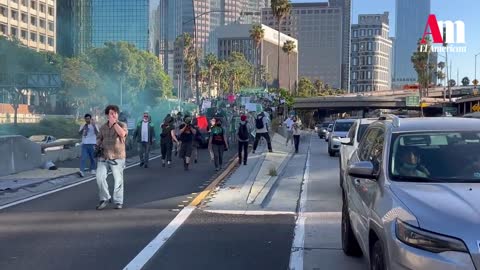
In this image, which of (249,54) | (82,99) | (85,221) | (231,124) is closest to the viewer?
(85,221)

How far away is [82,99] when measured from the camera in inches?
2579

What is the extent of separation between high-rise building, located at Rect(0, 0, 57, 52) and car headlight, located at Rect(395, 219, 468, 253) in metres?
97.2

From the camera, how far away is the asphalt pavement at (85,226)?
7332 millimetres

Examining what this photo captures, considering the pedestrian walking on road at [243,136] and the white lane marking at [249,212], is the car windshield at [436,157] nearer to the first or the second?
the white lane marking at [249,212]

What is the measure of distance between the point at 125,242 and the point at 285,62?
174531 millimetres

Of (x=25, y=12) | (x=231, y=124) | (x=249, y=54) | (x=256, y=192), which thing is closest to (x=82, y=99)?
(x=231, y=124)

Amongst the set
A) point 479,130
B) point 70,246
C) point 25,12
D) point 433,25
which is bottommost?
point 70,246

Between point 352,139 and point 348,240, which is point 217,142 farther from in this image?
point 348,240

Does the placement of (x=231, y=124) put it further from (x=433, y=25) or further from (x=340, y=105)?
(x=340, y=105)

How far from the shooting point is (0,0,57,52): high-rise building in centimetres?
9644

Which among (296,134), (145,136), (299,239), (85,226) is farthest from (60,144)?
(299,239)

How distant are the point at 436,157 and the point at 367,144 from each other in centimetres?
154

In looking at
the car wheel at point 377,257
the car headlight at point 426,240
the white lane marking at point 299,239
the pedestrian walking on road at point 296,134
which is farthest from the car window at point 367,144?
the pedestrian walking on road at point 296,134

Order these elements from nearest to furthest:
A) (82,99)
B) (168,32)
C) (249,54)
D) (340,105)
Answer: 1. (82,99)
2. (168,32)
3. (340,105)
4. (249,54)
